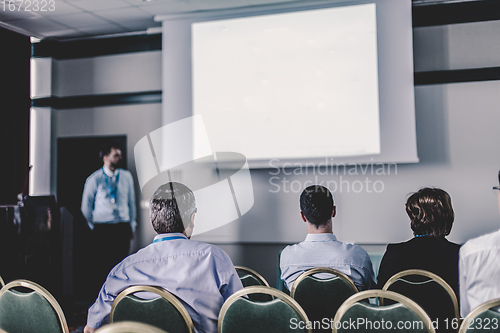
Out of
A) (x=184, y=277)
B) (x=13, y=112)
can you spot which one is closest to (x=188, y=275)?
(x=184, y=277)

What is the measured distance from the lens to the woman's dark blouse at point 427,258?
6.32 feet

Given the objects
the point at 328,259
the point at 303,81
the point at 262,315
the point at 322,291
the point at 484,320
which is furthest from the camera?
the point at 303,81

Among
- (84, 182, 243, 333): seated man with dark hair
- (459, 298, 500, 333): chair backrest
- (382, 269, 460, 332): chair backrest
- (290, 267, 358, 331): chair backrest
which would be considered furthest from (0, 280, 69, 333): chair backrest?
(459, 298, 500, 333): chair backrest

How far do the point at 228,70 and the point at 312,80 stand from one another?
0.86 metres

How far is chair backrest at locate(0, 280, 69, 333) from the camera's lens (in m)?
1.62

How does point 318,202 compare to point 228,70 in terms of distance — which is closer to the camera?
point 318,202

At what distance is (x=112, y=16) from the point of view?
439 centimetres

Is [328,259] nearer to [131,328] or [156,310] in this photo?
[156,310]

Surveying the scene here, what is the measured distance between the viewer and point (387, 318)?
136 cm

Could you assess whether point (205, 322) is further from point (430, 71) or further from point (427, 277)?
point (430, 71)

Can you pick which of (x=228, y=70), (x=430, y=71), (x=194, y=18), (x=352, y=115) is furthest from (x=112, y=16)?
(x=430, y=71)

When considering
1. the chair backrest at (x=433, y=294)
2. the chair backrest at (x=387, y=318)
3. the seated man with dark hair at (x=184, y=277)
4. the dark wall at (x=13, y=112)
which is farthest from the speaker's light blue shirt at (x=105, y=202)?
the chair backrest at (x=387, y=318)

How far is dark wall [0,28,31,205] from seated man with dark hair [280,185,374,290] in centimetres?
353

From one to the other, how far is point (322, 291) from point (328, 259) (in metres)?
0.26
